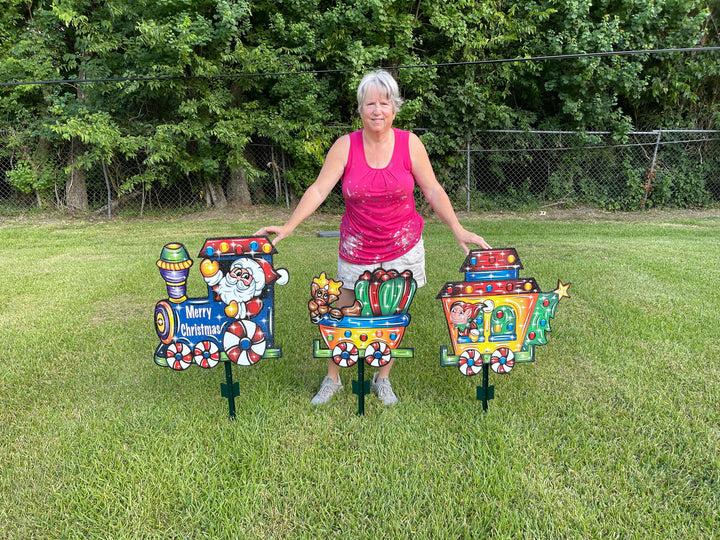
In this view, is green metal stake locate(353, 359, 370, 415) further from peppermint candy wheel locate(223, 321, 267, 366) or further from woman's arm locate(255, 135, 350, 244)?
woman's arm locate(255, 135, 350, 244)

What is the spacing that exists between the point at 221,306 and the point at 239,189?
841 cm

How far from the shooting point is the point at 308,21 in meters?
8.91

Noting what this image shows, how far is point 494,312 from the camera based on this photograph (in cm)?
224

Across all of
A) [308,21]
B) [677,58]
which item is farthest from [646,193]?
[308,21]

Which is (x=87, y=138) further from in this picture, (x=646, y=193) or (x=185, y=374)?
(x=646, y=193)

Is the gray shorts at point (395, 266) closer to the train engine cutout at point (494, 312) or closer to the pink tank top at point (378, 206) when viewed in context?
the pink tank top at point (378, 206)

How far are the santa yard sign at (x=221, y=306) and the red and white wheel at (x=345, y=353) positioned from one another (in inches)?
10.9

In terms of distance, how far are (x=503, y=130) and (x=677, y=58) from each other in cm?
386

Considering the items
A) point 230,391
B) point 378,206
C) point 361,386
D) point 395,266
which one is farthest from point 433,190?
point 230,391

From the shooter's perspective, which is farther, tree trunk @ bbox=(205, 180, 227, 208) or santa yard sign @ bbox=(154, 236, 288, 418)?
tree trunk @ bbox=(205, 180, 227, 208)

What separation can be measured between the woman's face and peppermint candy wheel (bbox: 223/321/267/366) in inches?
42.9

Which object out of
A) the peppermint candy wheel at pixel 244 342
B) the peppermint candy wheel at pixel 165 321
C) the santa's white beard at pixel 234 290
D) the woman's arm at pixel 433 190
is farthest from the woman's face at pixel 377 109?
the peppermint candy wheel at pixel 165 321

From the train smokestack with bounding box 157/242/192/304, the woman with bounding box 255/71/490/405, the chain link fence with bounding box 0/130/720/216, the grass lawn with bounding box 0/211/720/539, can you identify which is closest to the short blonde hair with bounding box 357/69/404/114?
the woman with bounding box 255/71/490/405

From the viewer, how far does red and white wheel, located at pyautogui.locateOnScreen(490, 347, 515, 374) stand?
2291mm
